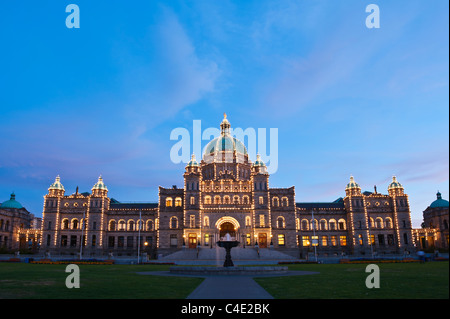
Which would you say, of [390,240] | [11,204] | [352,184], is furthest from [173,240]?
[11,204]

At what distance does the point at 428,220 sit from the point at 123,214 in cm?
9265

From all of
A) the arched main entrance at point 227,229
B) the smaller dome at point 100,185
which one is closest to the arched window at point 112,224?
the smaller dome at point 100,185

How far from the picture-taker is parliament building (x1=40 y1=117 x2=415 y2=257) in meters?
81.3

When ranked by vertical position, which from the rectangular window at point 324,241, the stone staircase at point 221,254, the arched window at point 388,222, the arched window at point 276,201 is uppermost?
the arched window at point 276,201

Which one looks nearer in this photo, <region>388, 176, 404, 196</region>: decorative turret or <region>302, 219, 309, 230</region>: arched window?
<region>388, 176, 404, 196</region>: decorative turret

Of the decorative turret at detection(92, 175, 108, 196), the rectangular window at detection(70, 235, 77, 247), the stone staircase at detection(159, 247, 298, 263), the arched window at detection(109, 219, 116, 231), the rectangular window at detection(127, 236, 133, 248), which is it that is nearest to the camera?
the stone staircase at detection(159, 247, 298, 263)

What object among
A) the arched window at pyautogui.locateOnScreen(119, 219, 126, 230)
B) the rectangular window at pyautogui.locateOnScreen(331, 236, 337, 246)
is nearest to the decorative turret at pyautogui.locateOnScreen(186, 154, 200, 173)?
the arched window at pyautogui.locateOnScreen(119, 219, 126, 230)

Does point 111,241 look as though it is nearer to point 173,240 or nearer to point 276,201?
point 173,240

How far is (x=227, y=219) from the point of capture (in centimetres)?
8144

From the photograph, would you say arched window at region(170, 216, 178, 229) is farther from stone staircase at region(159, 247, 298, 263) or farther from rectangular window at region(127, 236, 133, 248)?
rectangular window at region(127, 236, 133, 248)

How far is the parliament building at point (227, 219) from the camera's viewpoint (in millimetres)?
81312

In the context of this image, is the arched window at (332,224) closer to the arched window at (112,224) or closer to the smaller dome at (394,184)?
the smaller dome at (394,184)
